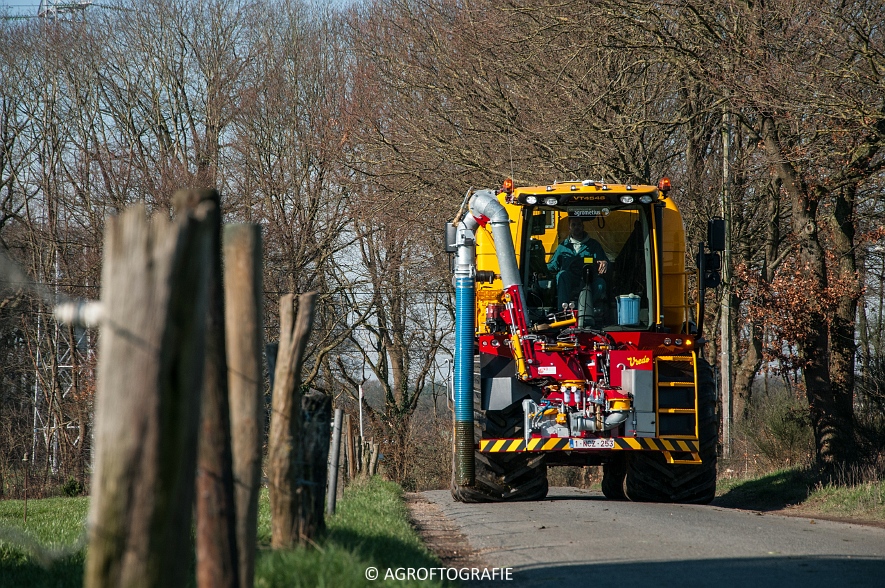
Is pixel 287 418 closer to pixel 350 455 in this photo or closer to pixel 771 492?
pixel 771 492

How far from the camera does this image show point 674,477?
12828 millimetres

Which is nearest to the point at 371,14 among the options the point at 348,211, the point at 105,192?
the point at 348,211

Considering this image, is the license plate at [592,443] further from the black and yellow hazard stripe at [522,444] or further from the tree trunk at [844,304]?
the tree trunk at [844,304]

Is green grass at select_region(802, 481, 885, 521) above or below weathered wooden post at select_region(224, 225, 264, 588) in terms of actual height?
below

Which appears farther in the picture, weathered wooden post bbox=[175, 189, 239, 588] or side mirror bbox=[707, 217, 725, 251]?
side mirror bbox=[707, 217, 725, 251]

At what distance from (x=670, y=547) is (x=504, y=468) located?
455 centimetres

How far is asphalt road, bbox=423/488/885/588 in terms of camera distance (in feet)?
22.2

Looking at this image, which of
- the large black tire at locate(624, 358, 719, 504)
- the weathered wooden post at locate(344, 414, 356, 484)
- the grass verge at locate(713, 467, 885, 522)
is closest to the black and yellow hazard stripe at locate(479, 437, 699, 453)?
the large black tire at locate(624, 358, 719, 504)

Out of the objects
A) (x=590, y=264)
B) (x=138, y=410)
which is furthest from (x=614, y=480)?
(x=138, y=410)

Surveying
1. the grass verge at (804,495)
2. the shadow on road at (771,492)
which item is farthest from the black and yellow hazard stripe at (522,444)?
the shadow on road at (771,492)

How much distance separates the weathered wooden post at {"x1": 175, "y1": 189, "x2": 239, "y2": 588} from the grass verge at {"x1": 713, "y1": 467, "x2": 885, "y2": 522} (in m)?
8.51

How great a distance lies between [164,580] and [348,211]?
92.3 ft

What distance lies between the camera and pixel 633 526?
9.66 metres

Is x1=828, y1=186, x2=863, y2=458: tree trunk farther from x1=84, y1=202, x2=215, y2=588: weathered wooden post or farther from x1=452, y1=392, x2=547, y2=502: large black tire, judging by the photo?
x1=84, y1=202, x2=215, y2=588: weathered wooden post
